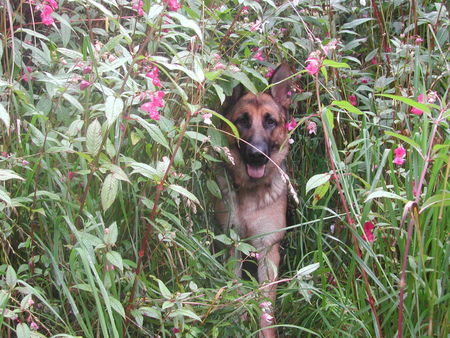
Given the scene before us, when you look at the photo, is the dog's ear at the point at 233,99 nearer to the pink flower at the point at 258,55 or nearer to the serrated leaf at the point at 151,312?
the pink flower at the point at 258,55

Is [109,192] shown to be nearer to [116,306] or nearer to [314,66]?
[116,306]

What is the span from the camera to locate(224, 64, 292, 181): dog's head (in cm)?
434

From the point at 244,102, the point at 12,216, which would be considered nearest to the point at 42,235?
the point at 12,216

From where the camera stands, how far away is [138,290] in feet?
9.48

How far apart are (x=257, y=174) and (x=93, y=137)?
2.16m

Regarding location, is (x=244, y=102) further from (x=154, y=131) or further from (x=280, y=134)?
(x=154, y=131)

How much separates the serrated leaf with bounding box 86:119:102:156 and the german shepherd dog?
189 cm

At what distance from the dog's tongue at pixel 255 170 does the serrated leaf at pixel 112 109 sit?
2.26 m

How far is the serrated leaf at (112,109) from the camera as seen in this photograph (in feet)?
6.75

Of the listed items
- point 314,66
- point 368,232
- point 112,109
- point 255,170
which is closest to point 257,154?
point 255,170

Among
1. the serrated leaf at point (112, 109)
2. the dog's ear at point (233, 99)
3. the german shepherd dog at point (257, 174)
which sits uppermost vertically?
the serrated leaf at point (112, 109)

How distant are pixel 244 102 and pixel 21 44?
1.77m

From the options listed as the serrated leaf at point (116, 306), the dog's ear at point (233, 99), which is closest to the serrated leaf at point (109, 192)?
the serrated leaf at point (116, 306)

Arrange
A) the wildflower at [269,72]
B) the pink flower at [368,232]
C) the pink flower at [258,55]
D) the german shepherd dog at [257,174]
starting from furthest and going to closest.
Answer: the german shepherd dog at [257,174] < the wildflower at [269,72] < the pink flower at [258,55] < the pink flower at [368,232]
